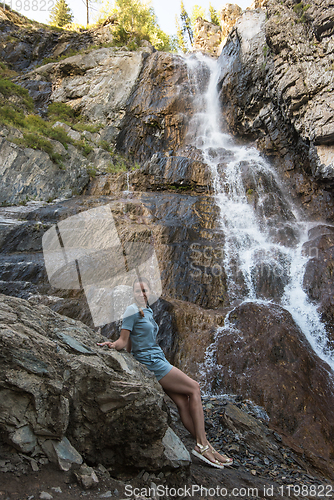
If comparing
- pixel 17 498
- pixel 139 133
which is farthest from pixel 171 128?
pixel 17 498

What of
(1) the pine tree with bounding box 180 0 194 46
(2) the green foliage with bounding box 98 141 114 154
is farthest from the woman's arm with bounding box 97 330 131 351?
(1) the pine tree with bounding box 180 0 194 46

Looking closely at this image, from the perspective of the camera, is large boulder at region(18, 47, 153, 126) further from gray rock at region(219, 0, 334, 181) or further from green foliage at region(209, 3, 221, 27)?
green foliage at region(209, 3, 221, 27)

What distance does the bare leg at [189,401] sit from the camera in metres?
3.11

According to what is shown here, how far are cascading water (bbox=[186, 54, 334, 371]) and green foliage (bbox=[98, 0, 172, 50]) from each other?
1286cm

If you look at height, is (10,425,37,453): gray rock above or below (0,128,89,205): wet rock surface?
below

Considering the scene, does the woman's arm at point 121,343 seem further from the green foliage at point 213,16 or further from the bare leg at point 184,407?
the green foliage at point 213,16

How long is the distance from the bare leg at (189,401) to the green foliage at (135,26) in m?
26.6

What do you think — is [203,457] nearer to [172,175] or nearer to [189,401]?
[189,401]

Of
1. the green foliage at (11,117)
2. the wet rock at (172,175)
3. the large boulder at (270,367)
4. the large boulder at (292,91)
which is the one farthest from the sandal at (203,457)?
the green foliage at (11,117)

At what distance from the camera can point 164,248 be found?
31.4ft

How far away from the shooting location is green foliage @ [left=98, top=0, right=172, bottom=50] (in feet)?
79.7

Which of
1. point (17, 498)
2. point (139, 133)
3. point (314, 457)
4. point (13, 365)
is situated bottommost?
point (314, 457)

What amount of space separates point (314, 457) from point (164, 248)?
255 inches

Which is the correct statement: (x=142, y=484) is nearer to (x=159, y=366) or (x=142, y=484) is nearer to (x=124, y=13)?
Result: (x=159, y=366)
